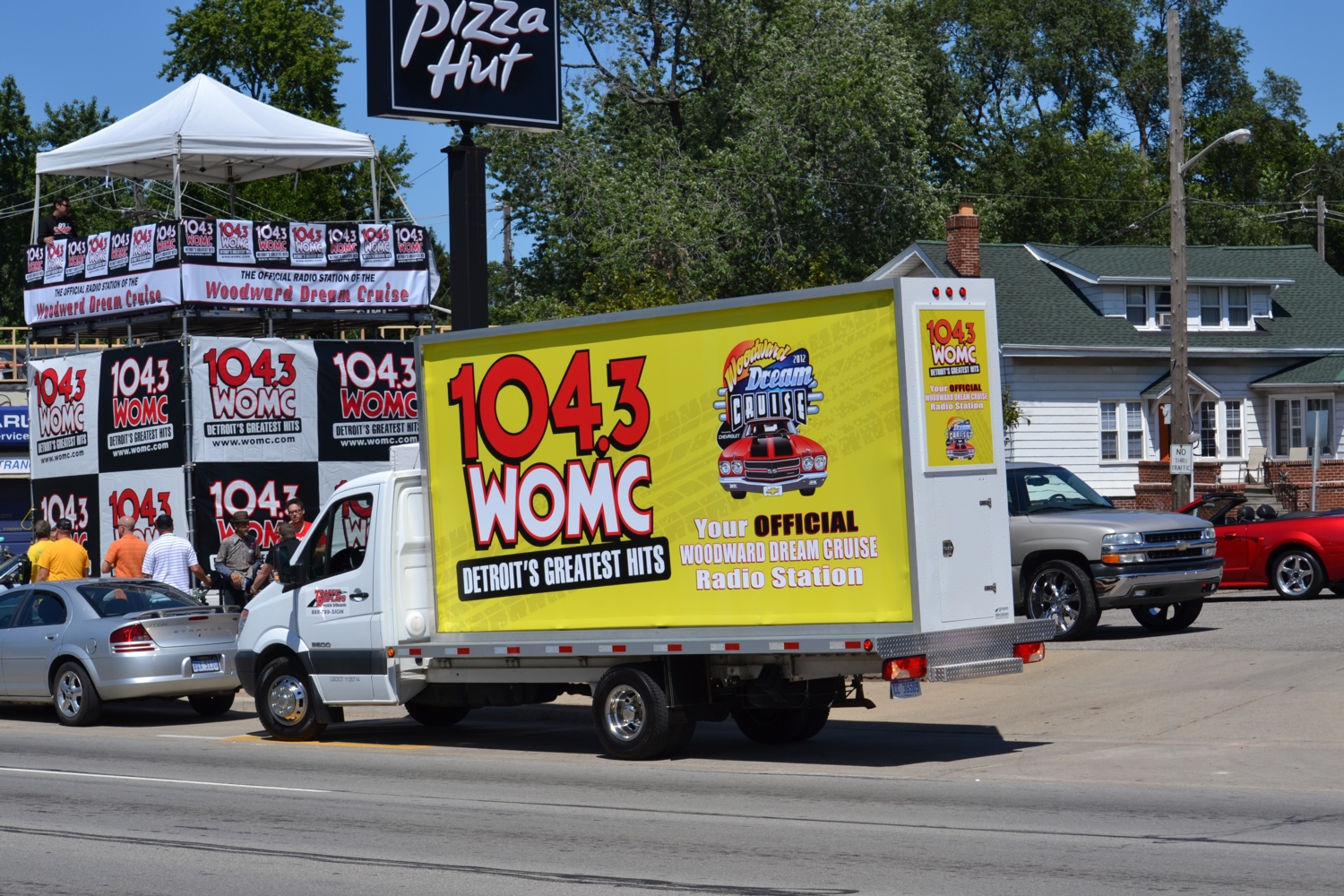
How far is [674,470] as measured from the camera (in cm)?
1225

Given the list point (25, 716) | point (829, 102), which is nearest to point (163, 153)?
point (25, 716)

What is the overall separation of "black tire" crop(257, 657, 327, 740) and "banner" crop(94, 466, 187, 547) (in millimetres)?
8591

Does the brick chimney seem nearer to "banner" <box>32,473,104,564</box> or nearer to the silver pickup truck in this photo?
the silver pickup truck

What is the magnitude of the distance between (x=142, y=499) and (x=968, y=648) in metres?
15.4

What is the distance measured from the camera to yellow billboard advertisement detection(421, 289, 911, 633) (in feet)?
37.5

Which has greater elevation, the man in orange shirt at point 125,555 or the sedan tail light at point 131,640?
the man in orange shirt at point 125,555

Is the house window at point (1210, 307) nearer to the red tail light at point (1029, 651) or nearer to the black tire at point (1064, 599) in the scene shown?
the black tire at point (1064, 599)

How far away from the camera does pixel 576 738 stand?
1464cm

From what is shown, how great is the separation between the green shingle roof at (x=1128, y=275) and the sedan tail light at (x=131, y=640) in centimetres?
2740

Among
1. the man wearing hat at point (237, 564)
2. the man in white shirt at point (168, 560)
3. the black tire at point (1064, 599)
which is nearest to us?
the black tire at point (1064, 599)

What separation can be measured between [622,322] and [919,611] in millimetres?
3191

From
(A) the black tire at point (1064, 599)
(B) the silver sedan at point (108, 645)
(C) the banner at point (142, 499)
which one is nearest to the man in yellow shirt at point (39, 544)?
(C) the banner at point (142, 499)

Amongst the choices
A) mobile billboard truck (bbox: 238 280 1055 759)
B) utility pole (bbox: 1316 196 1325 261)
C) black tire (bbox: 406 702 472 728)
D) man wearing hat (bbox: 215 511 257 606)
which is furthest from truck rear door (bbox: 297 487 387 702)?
utility pole (bbox: 1316 196 1325 261)

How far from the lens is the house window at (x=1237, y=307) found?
43.1 m
